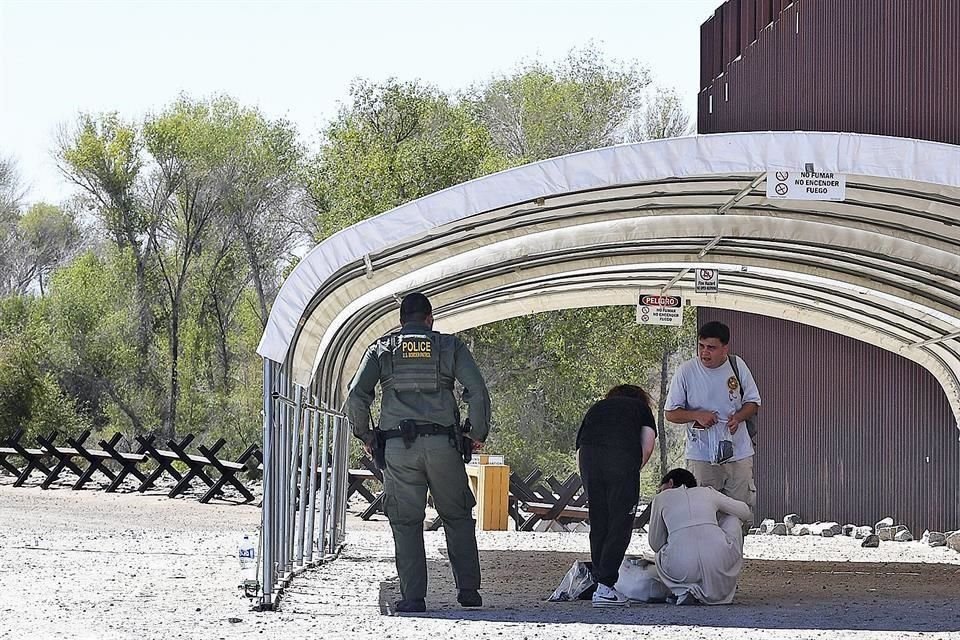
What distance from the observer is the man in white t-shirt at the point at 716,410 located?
362 inches

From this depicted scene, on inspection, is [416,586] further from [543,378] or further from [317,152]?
[317,152]

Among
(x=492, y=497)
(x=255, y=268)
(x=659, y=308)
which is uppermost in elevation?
(x=255, y=268)

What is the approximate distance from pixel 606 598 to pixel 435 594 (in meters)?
1.39

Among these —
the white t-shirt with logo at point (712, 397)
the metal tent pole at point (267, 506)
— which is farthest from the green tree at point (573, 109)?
the metal tent pole at point (267, 506)

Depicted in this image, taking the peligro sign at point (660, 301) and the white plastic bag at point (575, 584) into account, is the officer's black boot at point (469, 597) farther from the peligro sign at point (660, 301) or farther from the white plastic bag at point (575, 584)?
the peligro sign at point (660, 301)

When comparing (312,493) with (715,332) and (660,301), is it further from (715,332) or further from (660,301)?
(660,301)

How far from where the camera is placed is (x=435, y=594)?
916 cm

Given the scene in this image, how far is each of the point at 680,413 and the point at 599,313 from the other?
22.5 meters

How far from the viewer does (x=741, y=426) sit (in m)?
9.38

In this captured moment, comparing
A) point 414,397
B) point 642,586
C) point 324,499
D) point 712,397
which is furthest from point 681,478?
point 324,499

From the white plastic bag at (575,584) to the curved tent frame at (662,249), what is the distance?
83.3 inches

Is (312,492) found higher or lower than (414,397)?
lower

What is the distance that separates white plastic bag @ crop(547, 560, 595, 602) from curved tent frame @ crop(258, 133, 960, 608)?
2.12 m

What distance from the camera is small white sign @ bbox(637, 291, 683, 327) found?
1308cm
